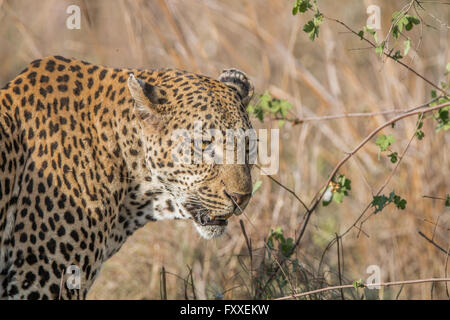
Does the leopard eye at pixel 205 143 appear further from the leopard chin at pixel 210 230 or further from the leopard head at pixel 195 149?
the leopard chin at pixel 210 230

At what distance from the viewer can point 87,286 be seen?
5.52 meters

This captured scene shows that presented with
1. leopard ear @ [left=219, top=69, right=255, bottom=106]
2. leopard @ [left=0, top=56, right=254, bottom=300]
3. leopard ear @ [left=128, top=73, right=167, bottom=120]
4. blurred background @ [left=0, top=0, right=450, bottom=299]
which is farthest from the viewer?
blurred background @ [left=0, top=0, right=450, bottom=299]

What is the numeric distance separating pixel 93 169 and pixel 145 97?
64cm

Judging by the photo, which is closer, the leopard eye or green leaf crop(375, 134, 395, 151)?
the leopard eye

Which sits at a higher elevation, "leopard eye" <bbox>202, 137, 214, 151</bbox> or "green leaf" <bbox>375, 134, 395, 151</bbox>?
"green leaf" <bbox>375, 134, 395, 151</bbox>

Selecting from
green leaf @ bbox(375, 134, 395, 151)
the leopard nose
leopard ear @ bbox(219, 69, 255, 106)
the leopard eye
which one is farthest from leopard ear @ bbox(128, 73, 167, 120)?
green leaf @ bbox(375, 134, 395, 151)

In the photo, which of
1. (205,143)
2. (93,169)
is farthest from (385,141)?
(93,169)

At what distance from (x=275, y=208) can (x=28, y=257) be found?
14.2 ft

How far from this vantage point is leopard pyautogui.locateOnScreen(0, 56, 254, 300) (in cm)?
538

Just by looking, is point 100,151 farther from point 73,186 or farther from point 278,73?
point 278,73

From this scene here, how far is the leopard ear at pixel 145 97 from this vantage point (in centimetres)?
558

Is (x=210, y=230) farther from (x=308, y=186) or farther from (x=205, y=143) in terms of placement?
(x=308, y=186)

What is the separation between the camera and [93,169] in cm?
564

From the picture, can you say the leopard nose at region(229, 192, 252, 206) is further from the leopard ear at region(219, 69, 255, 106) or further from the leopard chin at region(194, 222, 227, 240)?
the leopard ear at region(219, 69, 255, 106)
